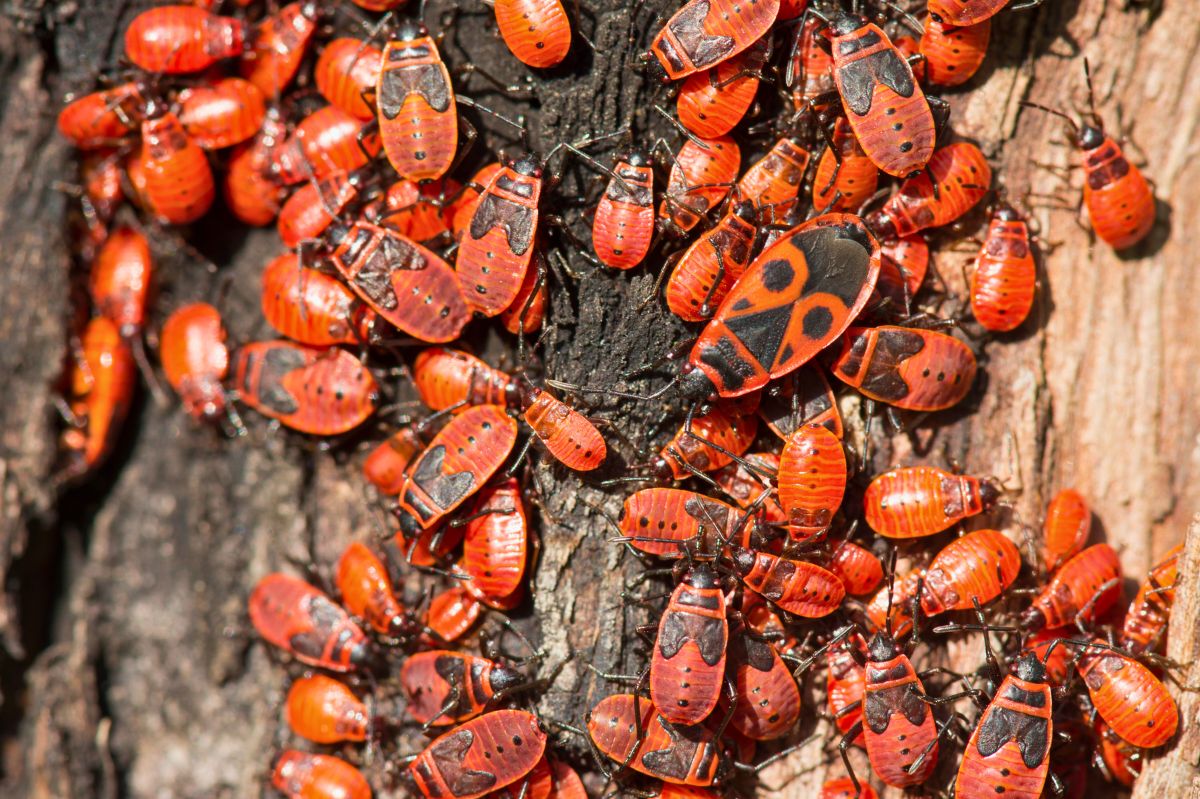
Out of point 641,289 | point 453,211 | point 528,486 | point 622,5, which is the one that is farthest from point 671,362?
point 622,5

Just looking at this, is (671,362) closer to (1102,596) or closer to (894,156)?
(894,156)

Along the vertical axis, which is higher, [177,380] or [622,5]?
[622,5]

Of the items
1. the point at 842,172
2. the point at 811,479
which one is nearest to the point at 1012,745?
the point at 811,479

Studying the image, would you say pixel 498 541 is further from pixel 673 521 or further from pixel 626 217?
pixel 626 217

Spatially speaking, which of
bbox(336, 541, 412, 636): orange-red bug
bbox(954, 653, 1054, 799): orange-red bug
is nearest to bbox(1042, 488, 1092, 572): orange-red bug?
bbox(954, 653, 1054, 799): orange-red bug

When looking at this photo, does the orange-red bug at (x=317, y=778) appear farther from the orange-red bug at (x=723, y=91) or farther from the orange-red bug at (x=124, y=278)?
the orange-red bug at (x=723, y=91)

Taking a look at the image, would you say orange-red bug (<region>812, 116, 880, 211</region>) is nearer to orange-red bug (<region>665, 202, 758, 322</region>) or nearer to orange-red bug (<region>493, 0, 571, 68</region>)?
orange-red bug (<region>665, 202, 758, 322</region>)

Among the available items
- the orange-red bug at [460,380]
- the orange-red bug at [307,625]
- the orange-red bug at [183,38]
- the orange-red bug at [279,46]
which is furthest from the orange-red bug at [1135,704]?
the orange-red bug at [183,38]
